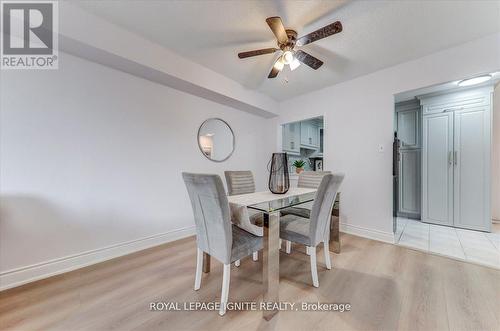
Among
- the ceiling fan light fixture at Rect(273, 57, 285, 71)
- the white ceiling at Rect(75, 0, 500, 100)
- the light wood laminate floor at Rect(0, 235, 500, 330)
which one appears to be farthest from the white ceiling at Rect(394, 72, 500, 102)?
the light wood laminate floor at Rect(0, 235, 500, 330)

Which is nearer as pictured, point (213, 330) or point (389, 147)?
point (213, 330)

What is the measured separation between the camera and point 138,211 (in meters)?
2.34

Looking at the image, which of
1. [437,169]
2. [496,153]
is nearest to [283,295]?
[437,169]

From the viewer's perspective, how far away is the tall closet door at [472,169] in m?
2.75

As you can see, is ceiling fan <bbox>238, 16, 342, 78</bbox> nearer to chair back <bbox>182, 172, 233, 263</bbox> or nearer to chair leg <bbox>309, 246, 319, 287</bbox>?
chair back <bbox>182, 172, 233, 263</bbox>

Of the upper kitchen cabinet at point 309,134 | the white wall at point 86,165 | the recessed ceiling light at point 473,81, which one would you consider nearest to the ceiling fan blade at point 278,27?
the white wall at point 86,165

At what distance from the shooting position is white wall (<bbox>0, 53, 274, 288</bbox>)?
5.36ft

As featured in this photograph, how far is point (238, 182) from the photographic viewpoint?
2.46 meters

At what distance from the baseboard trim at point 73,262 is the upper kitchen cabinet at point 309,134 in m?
4.11

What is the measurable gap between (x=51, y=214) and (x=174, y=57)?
6.90 ft

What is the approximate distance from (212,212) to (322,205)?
2.89 ft

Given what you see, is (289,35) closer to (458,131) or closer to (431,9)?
(431,9)

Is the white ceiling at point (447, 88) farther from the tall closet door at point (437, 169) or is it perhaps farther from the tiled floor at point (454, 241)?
the tiled floor at point (454, 241)

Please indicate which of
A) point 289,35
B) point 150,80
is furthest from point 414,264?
point 150,80
